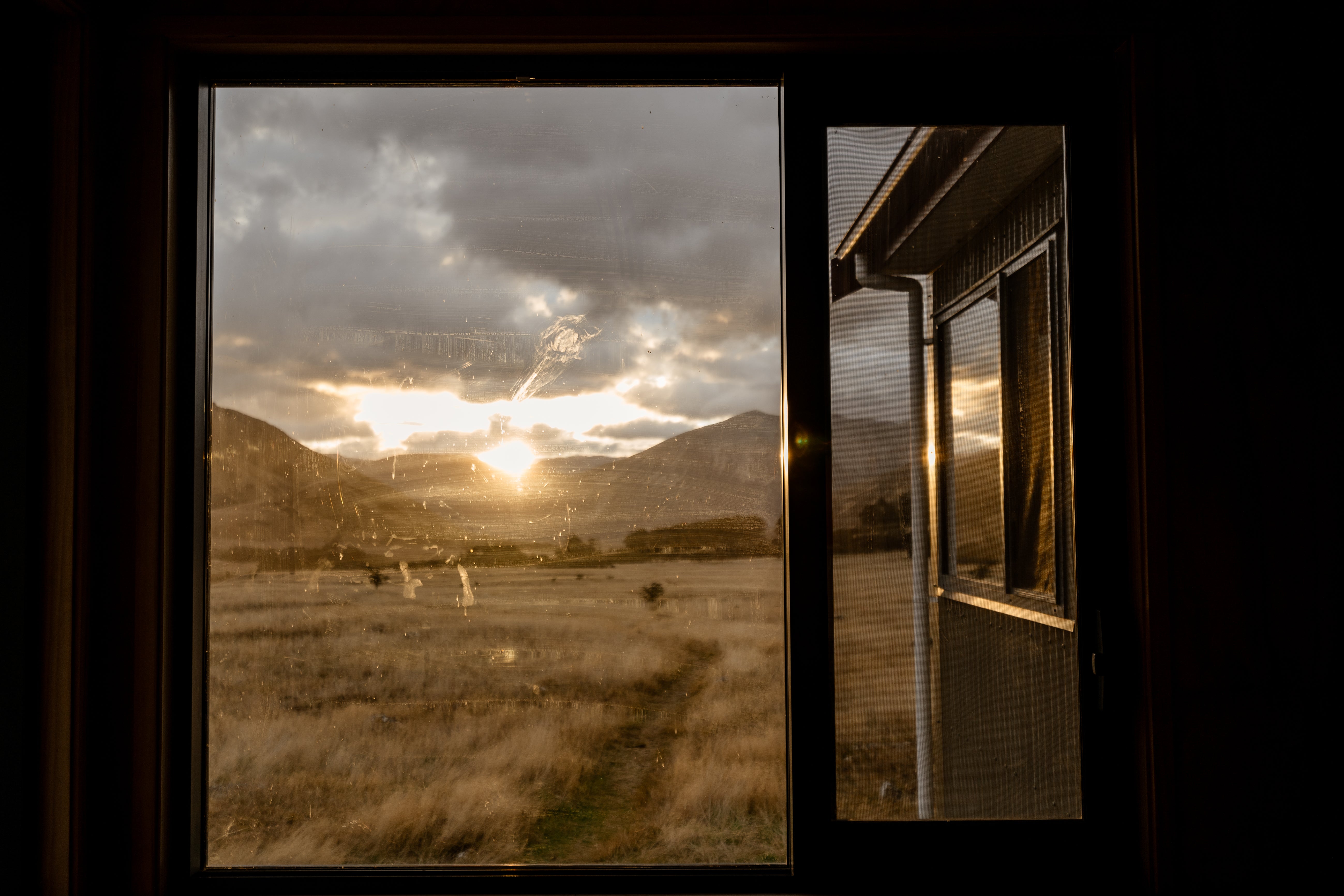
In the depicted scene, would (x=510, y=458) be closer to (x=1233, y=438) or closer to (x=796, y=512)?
(x=796, y=512)

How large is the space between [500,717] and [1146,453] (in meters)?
1.39

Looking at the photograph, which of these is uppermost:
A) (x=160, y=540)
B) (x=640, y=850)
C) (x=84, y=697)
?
(x=160, y=540)

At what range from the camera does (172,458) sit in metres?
1.45

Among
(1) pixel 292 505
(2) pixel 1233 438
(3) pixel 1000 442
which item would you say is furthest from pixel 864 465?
(1) pixel 292 505

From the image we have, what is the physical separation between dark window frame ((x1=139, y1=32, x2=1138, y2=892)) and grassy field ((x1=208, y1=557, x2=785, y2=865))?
5 cm

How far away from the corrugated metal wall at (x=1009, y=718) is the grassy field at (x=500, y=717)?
28cm

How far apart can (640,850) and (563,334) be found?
1091mm

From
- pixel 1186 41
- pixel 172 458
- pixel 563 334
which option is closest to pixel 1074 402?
pixel 1186 41

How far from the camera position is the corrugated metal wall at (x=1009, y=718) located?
1.45m

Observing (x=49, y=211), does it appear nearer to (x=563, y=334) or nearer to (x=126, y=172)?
(x=126, y=172)

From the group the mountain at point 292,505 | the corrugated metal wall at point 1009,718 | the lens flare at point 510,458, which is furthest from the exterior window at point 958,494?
the mountain at point 292,505

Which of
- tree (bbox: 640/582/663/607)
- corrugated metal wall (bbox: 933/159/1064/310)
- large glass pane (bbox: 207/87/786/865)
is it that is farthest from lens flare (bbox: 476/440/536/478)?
corrugated metal wall (bbox: 933/159/1064/310)

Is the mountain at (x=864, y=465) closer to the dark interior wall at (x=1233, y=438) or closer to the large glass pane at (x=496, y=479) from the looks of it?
the large glass pane at (x=496, y=479)

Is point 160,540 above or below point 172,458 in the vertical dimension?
below
